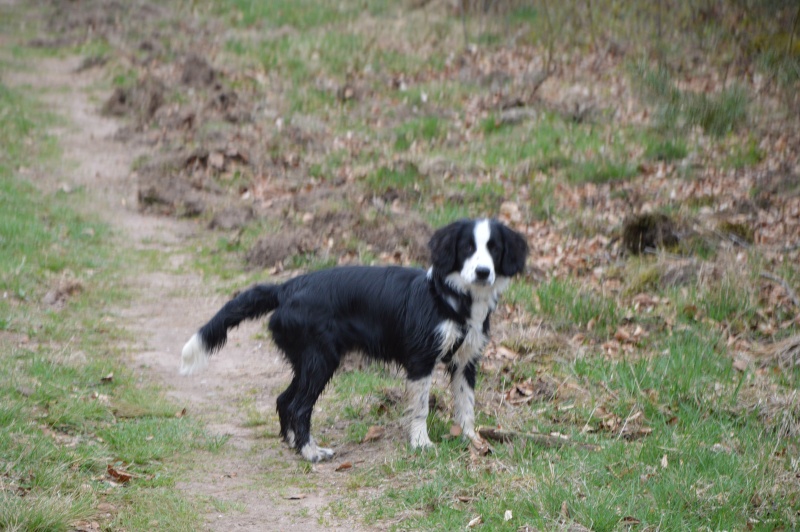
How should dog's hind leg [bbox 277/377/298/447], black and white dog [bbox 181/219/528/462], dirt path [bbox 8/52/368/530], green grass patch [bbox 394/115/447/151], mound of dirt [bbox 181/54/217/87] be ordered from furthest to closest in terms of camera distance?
mound of dirt [bbox 181/54/217/87] → green grass patch [bbox 394/115/447/151] → dog's hind leg [bbox 277/377/298/447] → black and white dog [bbox 181/219/528/462] → dirt path [bbox 8/52/368/530]

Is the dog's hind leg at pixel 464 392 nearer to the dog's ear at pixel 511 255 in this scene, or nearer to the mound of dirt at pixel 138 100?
the dog's ear at pixel 511 255

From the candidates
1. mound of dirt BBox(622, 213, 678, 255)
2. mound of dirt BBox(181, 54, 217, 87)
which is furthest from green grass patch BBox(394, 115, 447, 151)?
mound of dirt BBox(622, 213, 678, 255)

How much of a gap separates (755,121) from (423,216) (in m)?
5.31

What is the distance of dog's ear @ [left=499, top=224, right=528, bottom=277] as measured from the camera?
6059 millimetres

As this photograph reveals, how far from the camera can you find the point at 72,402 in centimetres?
631

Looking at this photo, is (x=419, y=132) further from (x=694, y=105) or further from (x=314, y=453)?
(x=314, y=453)

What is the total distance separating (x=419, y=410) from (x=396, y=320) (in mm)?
628

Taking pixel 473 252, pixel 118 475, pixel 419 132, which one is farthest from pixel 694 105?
pixel 118 475

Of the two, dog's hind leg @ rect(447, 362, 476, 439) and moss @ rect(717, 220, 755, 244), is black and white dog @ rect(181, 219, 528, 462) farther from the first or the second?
moss @ rect(717, 220, 755, 244)

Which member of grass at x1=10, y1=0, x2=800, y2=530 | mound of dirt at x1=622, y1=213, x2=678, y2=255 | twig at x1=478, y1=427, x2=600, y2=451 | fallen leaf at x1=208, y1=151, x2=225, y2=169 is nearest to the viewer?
grass at x1=10, y1=0, x2=800, y2=530

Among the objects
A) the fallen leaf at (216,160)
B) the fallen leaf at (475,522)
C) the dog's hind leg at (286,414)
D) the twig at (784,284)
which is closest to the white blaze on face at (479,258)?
the dog's hind leg at (286,414)

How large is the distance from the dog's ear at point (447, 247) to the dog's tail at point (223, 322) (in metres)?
1.18

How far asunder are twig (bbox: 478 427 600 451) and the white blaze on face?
100 cm

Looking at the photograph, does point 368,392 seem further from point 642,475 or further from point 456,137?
point 456,137
